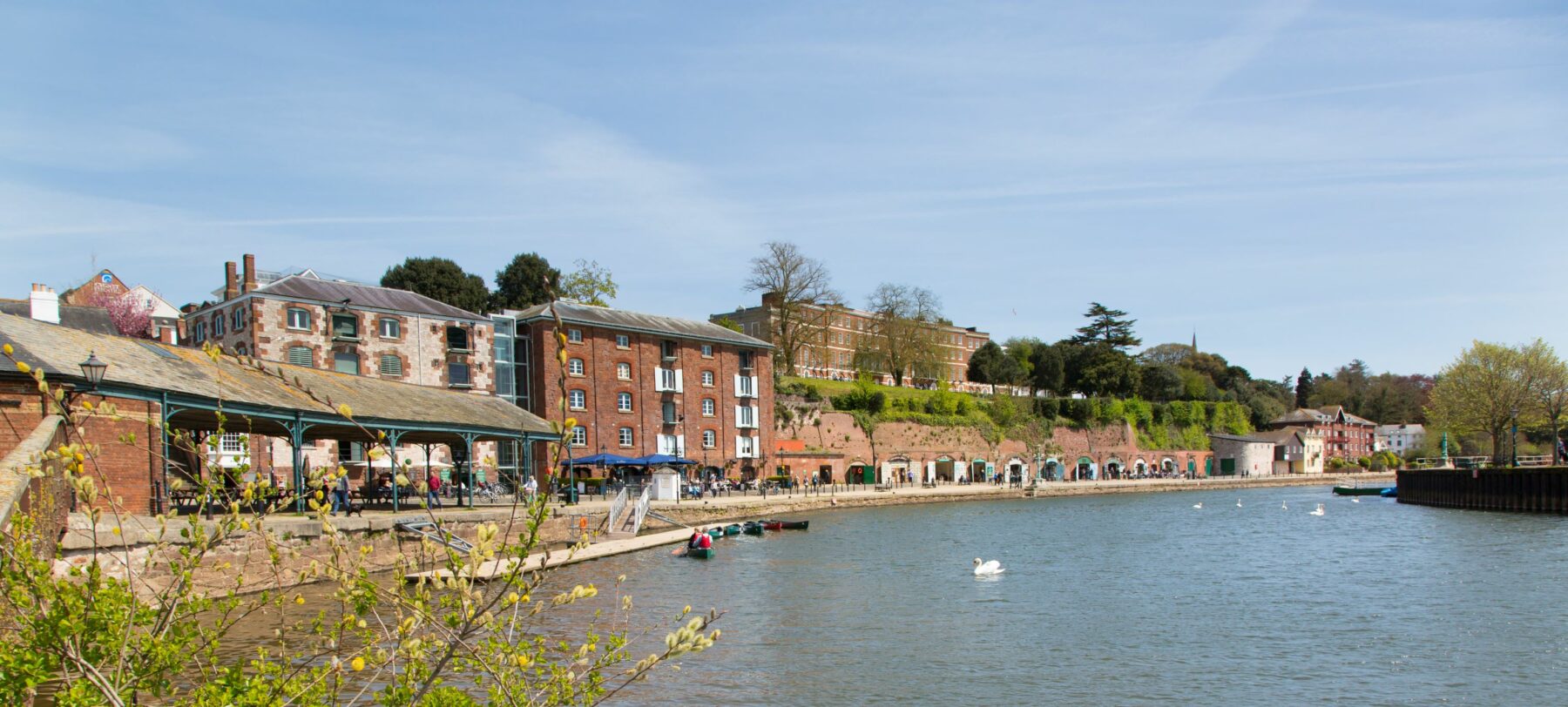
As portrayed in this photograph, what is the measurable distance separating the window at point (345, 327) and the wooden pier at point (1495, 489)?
2345 inches

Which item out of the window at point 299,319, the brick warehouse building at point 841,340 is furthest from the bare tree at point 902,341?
the window at point 299,319

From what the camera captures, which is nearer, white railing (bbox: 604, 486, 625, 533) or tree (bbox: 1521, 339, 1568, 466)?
white railing (bbox: 604, 486, 625, 533)

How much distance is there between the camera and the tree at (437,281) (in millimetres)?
75125

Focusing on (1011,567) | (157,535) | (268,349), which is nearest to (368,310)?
(268,349)

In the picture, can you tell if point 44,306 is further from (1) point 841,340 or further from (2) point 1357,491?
(1) point 841,340

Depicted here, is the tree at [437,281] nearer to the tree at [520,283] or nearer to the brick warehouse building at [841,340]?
the tree at [520,283]

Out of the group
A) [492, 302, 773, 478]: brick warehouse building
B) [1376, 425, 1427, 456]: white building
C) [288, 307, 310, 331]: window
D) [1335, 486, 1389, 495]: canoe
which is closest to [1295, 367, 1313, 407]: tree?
[1376, 425, 1427, 456]: white building

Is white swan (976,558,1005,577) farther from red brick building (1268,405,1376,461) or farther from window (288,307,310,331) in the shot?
red brick building (1268,405,1376,461)

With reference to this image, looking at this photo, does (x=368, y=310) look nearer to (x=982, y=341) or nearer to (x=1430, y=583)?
(x=1430, y=583)

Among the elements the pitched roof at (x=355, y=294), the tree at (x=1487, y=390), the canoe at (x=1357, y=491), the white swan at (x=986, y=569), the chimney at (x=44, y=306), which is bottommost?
the canoe at (x=1357, y=491)

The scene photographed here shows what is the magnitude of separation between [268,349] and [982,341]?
115 meters

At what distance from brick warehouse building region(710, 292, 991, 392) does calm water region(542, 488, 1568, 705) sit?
2090 inches

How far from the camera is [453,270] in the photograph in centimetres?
7706

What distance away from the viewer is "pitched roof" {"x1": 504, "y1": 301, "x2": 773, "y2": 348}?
6100 cm
